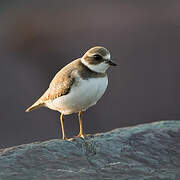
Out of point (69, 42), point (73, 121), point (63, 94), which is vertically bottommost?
point (73, 121)

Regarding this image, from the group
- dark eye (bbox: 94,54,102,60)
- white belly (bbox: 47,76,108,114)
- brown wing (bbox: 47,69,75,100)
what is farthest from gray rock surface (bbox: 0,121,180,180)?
dark eye (bbox: 94,54,102,60)

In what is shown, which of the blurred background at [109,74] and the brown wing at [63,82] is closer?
the brown wing at [63,82]

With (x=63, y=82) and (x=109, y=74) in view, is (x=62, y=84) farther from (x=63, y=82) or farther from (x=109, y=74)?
(x=109, y=74)

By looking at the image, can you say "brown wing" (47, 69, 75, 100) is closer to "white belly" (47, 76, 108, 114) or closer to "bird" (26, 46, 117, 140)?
"bird" (26, 46, 117, 140)

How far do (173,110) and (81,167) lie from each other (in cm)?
958

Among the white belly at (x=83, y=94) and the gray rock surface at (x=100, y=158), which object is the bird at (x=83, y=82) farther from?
the gray rock surface at (x=100, y=158)

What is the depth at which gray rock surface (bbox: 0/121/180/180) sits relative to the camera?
6.50 metres

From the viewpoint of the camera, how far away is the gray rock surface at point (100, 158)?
650 centimetres

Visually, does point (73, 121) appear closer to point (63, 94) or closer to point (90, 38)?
point (90, 38)

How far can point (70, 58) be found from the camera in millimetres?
16234

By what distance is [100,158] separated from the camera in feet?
23.8

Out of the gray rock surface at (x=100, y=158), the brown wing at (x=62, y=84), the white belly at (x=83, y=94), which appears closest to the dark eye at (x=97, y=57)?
the white belly at (x=83, y=94)

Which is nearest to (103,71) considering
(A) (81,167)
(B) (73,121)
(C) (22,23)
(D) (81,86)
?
(D) (81,86)

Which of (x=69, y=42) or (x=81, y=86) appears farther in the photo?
(x=69, y=42)
